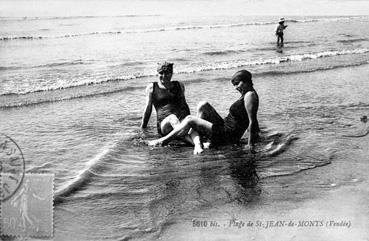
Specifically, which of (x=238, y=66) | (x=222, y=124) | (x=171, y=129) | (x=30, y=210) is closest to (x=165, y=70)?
(x=171, y=129)

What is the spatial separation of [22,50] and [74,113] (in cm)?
1227

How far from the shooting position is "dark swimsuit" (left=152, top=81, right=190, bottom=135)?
6.80m

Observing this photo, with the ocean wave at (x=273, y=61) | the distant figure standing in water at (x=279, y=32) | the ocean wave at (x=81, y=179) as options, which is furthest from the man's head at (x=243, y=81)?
the distant figure standing in water at (x=279, y=32)

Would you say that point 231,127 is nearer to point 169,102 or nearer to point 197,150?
point 197,150

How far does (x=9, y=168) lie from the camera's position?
559cm

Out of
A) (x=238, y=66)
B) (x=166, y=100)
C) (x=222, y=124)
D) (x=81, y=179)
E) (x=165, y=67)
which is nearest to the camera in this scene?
(x=81, y=179)

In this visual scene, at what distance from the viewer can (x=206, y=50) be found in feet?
63.9

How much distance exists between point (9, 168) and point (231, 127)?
309 centimetres

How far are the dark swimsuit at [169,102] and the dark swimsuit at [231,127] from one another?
0.78 metres

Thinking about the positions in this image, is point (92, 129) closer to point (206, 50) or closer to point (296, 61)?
point (296, 61)

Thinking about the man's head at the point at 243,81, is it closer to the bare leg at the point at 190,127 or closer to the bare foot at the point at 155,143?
the bare leg at the point at 190,127

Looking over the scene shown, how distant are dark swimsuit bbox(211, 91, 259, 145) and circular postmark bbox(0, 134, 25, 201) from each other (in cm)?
268

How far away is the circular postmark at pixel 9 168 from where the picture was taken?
443 centimetres

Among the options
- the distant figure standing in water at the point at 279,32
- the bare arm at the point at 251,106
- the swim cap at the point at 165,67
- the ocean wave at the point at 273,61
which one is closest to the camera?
the bare arm at the point at 251,106
